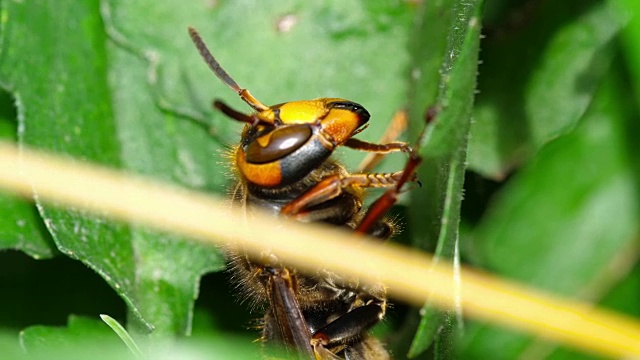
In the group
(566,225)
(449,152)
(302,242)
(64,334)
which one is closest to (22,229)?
(64,334)

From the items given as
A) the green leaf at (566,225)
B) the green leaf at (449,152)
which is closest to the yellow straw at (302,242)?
the green leaf at (449,152)

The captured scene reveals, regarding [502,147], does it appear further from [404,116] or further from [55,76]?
[55,76]

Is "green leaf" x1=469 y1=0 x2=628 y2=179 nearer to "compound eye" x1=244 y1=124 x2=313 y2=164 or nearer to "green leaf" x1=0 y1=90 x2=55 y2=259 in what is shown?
"compound eye" x1=244 y1=124 x2=313 y2=164

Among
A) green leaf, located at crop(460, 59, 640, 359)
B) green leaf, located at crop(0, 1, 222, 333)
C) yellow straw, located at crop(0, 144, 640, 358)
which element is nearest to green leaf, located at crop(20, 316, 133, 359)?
green leaf, located at crop(0, 1, 222, 333)

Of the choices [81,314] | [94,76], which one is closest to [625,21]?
[94,76]

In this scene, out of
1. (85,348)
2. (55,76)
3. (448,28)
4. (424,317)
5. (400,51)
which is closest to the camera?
(85,348)

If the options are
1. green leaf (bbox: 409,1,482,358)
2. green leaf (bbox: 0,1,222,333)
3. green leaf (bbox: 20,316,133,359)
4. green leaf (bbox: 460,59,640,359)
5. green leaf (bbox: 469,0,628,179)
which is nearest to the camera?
green leaf (bbox: 20,316,133,359)
